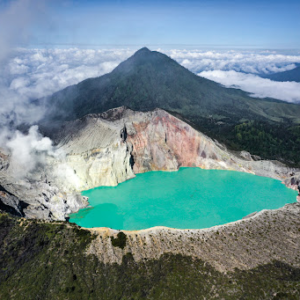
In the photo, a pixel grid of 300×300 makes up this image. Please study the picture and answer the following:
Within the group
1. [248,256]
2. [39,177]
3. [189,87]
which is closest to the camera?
[248,256]

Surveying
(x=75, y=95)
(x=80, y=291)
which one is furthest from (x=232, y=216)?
(x=75, y=95)

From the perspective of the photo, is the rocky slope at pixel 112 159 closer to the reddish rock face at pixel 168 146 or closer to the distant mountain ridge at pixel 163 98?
the reddish rock face at pixel 168 146

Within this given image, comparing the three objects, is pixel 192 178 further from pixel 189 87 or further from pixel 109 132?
pixel 189 87

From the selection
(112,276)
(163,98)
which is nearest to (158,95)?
(163,98)

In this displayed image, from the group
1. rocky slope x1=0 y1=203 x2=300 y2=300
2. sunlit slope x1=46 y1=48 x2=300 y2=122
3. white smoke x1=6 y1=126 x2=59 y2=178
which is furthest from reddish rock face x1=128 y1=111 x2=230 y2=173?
sunlit slope x1=46 y1=48 x2=300 y2=122

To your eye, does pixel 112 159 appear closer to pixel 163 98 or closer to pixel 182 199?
pixel 182 199

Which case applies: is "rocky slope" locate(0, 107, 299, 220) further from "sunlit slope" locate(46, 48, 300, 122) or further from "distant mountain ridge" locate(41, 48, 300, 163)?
"sunlit slope" locate(46, 48, 300, 122)
